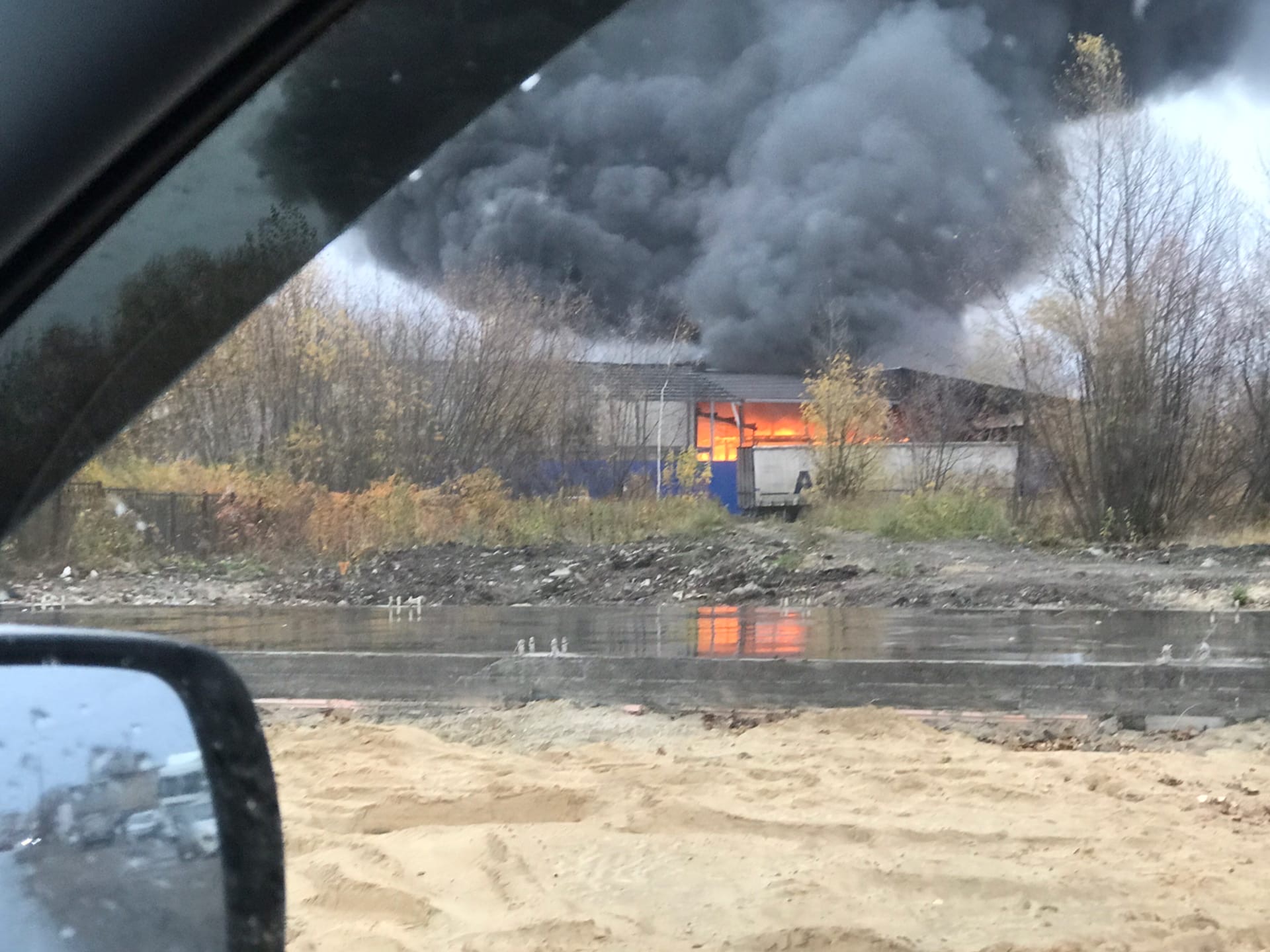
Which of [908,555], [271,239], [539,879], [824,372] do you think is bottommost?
[539,879]

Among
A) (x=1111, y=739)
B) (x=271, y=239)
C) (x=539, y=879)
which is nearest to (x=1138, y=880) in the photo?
(x=539, y=879)

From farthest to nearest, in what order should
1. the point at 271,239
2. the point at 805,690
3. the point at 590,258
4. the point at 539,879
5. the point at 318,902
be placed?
the point at 590,258
the point at 805,690
the point at 539,879
the point at 318,902
the point at 271,239

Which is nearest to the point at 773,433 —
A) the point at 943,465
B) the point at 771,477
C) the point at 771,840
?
the point at 771,477

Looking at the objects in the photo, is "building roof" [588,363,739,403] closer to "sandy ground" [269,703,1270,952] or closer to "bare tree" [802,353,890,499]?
"bare tree" [802,353,890,499]

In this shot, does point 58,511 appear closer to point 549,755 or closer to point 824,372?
point 549,755

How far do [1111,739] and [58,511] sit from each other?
5.14 meters

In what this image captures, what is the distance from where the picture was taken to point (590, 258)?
9.93 m

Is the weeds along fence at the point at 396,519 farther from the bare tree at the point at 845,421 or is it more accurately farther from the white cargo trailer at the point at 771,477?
the bare tree at the point at 845,421

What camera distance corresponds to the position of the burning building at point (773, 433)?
9.20 metres

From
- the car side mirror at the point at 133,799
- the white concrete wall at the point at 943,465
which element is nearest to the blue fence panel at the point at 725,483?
the white concrete wall at the point at 943,465

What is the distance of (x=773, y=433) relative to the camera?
31.1ft

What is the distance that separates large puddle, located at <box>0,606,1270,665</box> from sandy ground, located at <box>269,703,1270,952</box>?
52.1 inches

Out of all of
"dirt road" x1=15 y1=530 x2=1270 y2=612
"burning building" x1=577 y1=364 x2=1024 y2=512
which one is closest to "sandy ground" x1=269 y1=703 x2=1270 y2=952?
"dirt road" x1=15 y1=530 x2=1270 y2=612

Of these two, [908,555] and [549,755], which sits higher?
[908,555]
